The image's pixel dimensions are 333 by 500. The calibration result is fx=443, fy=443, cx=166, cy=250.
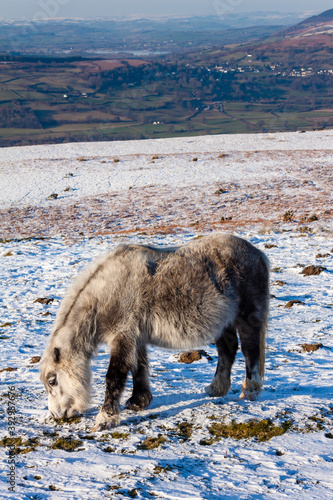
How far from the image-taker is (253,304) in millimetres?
5633

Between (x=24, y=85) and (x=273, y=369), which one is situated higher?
(x=24, y=85)

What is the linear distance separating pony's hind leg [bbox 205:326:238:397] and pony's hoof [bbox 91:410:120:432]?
1.43m

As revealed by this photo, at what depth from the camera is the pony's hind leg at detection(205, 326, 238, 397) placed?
589 cm

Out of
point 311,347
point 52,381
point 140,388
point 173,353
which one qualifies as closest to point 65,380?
point 52,381

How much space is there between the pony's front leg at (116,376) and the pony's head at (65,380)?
0.91ft

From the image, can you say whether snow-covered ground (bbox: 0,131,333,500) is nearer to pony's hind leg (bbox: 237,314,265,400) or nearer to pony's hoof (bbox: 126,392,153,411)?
pony's hoof (bbox: 126,392,153,411)

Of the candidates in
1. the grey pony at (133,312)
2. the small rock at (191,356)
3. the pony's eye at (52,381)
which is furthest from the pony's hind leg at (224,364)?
the pony's eye at (52,381)

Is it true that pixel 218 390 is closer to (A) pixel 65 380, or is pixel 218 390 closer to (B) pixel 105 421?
(B) pixel 105 421

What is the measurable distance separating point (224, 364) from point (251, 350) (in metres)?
0.43

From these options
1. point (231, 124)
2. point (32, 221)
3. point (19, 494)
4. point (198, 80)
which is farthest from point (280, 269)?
point (198, 80)

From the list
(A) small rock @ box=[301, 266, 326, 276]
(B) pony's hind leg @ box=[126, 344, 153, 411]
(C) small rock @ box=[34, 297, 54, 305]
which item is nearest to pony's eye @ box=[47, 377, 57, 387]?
(B) pony's hind leg @ box=[126, 344, 153, 411]

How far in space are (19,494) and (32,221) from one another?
17.5 metres

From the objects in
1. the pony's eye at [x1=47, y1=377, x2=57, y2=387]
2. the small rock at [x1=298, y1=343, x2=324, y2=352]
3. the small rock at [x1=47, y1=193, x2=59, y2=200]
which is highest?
the small rock at [x1=47, y1=193, x2=59, y2=200]

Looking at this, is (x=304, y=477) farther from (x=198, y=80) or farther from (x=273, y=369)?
(x=198, y=80)
